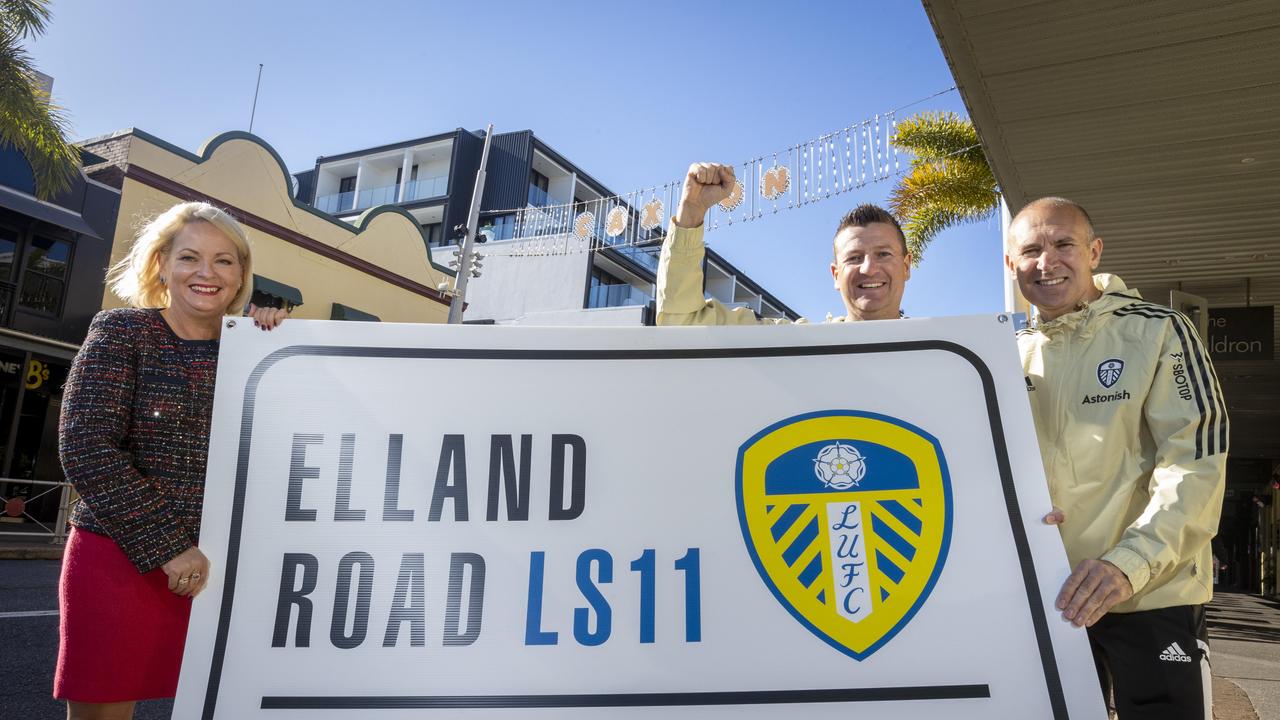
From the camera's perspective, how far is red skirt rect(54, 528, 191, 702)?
70.5 inches

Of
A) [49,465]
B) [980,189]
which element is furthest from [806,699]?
[49,465]

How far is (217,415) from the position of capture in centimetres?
187

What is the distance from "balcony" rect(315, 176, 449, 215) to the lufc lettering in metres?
32.3

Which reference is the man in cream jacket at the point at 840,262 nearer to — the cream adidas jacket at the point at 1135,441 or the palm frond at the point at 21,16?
the cream adidas jacket at the point at 1135,441

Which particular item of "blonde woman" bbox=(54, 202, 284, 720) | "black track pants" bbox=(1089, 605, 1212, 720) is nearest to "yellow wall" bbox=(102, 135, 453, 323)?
"blonde woman" bbox=(54, 202, 284, 720)

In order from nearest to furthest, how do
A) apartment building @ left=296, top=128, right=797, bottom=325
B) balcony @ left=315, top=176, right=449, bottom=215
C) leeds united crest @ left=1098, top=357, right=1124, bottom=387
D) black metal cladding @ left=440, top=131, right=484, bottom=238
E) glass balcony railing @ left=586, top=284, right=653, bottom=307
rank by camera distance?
leeds united crest @ left=1098, top=357, right=1124, bottom=387 < apartment building @ left=296, top=128, right=797, bottom=325 < glass balcony railing @ left=586, top=284, right=653, bottom=307 < black metal cladding @ left=440, top=131, right=484, bottom=238 < balcony @ left=315, top=176, right=449, bottom=215

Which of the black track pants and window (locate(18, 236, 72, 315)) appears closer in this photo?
the black track pants

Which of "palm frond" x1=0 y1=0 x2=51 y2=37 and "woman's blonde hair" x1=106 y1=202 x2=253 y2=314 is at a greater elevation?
"palm frond" x1=0 y1=0 x2=51 y2=37

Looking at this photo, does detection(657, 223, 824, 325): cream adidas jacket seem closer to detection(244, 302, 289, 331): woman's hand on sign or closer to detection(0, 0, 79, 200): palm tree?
detection(244, 302, 289, 331): woman's hand on sign

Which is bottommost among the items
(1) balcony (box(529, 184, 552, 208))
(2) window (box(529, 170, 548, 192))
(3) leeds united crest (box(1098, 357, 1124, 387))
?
(3) leeds united crest (box(1098, 357, 1124, 387))

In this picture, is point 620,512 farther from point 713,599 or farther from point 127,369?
point 127,369

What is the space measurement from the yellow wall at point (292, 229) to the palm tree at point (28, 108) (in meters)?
1.43

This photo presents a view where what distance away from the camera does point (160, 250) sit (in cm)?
214

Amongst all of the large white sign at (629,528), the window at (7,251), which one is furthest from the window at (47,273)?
the large white sign at (629,528)
